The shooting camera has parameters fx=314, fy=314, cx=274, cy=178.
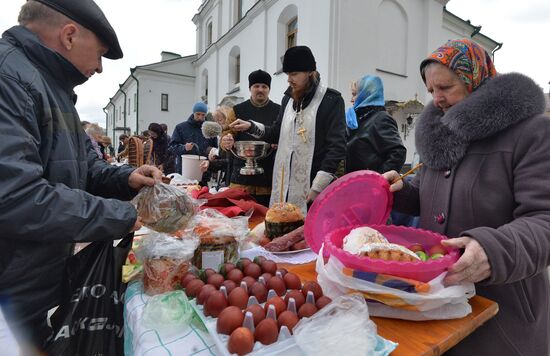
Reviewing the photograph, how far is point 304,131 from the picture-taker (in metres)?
2.46

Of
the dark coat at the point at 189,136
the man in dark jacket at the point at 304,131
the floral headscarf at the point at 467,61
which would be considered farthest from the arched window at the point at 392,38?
the floral headscarf at the point at 467,61

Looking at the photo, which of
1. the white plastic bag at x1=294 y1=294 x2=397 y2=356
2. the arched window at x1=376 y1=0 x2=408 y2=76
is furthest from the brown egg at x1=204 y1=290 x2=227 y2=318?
the arched window at x1=376 y1=0 x2=408 y2=76

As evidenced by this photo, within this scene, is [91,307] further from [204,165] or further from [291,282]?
[204,165]

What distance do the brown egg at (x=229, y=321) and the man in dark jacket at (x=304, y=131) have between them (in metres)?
1.55

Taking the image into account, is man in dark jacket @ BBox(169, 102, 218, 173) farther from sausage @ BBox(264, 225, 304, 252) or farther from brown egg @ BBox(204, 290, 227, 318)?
brown egg @ BBox(204, 290, 227, 318)

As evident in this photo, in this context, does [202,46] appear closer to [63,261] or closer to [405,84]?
[405,84]

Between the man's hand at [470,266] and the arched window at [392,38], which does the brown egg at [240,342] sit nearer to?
the man's hand at [470,266]

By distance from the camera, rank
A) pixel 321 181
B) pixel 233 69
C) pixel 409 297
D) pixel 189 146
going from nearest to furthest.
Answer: pixel 409 297, pixel 321 181, pixel 189 146, pixel 233 69

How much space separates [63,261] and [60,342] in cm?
26

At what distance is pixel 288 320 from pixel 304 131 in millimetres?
1814

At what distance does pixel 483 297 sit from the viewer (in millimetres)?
1064

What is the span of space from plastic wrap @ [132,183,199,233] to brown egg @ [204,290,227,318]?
0.36 meters

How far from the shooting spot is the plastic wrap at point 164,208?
3.67 ft

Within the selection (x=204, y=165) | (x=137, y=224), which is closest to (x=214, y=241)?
(x=137, y=224)
